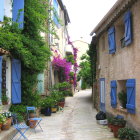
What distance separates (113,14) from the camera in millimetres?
10375

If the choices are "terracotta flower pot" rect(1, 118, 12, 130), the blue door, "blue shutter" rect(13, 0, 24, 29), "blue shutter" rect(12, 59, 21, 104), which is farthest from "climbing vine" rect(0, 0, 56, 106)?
the blue door

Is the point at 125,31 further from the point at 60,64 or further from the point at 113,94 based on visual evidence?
the point at 60,64

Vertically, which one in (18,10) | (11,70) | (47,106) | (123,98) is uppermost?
(18,10)

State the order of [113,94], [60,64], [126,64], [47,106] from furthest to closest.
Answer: [60,64] → [47,106] → [113,94] → [126,64]

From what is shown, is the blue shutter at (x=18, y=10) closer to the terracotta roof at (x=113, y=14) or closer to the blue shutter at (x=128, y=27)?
the terracotta roof at (x=113, y=14)

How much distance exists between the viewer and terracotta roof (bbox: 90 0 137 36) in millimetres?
8905

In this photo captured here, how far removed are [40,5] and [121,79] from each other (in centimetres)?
510

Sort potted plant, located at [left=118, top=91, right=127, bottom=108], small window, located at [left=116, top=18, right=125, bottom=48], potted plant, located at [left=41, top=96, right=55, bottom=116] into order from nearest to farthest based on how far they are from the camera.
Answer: potted plant, located at [left=118, top=91, right=127, bottom=108] < small window, located at [left=116, top=18, right=125, bottom=48] < potted plant, located at [left=41, top=96, right=55, bottom=116]

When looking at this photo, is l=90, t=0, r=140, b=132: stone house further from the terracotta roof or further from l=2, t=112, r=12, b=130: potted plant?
l=2, t=112, r=12, b=130: potted plant

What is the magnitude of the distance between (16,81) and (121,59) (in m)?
4.42

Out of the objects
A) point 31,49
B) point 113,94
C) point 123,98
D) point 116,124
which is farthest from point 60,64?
point 116,124

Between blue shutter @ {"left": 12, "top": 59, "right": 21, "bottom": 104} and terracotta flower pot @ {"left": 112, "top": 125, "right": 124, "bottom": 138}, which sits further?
blue shutter @ {"left": 12, "top": 59, "right": 21, "bottom": 104}

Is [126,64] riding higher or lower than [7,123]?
higher

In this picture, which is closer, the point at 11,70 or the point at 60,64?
the point at 11,70
